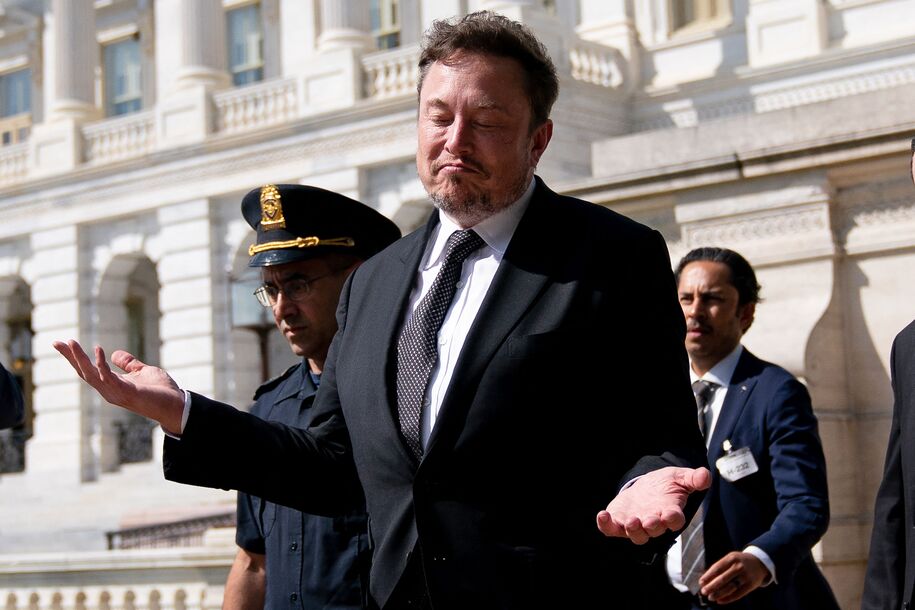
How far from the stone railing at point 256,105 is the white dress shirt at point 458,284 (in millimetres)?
24641

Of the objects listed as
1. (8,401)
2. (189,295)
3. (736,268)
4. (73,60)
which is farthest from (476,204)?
(73,60)

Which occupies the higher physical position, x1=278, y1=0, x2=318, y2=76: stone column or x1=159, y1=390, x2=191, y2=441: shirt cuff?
x1=278, y1=0, x2=318, y2=76: stone column

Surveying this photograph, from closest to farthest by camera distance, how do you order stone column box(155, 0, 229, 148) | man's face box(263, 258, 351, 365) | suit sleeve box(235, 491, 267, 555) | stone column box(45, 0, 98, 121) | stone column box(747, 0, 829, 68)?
man's face box(263, 258, 351, 365)
suit sleeve box(235, 491, 267, 555)
stone column box(747, 0, 829, 68)
stone column box(155, 0, 229, 148)
stone column box(45, 0, 98, 121)

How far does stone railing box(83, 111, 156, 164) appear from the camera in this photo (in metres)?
30.2

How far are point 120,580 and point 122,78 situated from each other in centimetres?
2862

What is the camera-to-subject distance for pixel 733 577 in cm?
493

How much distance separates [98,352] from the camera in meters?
3.02

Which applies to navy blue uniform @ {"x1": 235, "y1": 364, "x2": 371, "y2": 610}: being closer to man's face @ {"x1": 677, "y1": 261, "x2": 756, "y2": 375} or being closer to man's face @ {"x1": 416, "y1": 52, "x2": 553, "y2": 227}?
man's face @ {"x1": 416, "y1": 52, "x2": 553, "y2": 227}

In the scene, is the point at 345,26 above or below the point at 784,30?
above

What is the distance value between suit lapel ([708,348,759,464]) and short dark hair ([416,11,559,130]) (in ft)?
8.03

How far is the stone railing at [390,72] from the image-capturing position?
25.9 m

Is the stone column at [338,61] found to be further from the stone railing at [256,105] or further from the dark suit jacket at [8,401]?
the dark suit jacket at [8,401]

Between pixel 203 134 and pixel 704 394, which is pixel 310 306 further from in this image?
pixel 203 134

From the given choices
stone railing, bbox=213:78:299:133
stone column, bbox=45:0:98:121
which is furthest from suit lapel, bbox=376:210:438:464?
stone column, bbox=45:0:98:121
